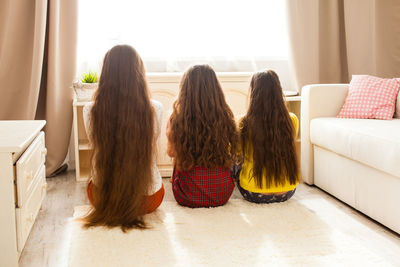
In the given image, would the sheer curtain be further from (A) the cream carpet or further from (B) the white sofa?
(A) the cream carpet

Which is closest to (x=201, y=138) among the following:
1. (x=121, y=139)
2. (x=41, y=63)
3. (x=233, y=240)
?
(x=121, y=139)

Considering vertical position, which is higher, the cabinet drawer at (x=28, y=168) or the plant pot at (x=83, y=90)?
the plant pot at (x=83, y=90)

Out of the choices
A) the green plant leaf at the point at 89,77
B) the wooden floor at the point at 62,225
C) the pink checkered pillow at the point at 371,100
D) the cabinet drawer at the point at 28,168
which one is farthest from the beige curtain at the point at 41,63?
the pink checkered pillow at the point at 371,100

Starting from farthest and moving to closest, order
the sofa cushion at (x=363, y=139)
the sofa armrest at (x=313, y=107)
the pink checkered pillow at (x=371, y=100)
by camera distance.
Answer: the sofa armrest at (x=313, y=107), the pink checkered pillow at (x=371, y=100), the sofa cushion at (x=363, y=139)

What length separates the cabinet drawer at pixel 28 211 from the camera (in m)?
1.68

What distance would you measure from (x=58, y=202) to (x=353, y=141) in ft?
5.59

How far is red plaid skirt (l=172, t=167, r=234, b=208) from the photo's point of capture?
2.30m

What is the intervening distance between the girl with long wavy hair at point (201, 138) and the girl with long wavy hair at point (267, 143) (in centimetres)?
10

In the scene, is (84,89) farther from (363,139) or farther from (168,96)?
(363,139)

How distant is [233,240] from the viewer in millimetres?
1932

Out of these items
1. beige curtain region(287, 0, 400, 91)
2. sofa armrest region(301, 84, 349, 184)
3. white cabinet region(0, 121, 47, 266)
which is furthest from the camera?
beige curtain region(287, 0, 400, 91)

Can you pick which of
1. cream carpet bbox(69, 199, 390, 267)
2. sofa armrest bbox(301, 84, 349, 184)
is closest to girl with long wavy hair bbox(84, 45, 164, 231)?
cream carpet bbox(69, 199, 390, 267)

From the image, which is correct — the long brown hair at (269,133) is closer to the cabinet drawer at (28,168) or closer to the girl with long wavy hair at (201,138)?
the girl with long wavy hair at (201,138)

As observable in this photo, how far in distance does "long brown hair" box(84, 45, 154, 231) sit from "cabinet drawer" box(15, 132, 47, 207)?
0.26m
